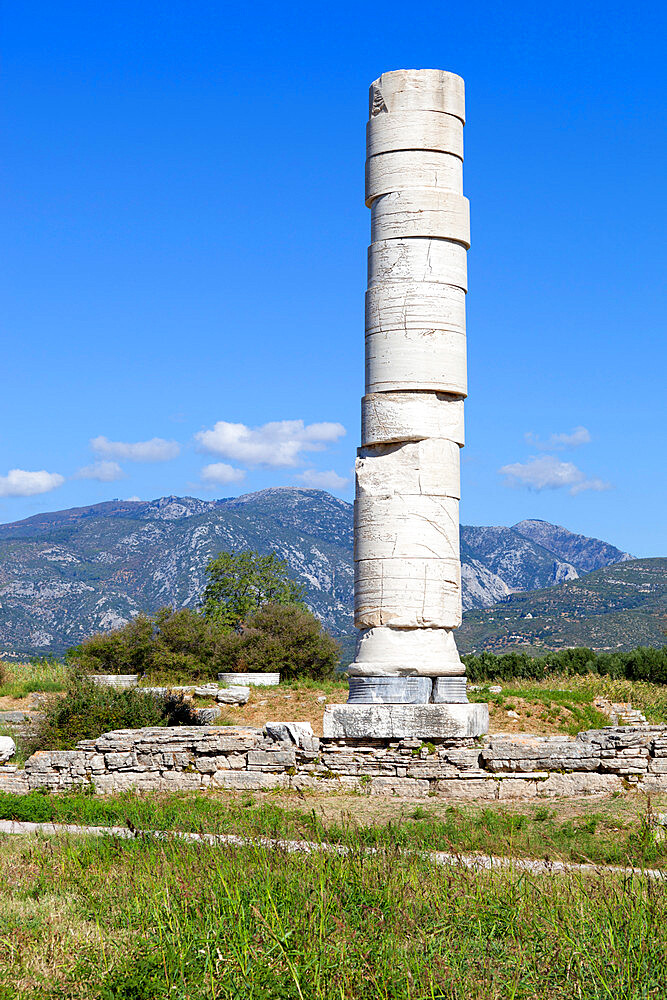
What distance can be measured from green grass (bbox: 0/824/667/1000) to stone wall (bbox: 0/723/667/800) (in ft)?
17.7

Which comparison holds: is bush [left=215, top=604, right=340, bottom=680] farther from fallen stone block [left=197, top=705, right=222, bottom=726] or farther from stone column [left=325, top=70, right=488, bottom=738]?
stone column [left=325, top=70, right=488, bottom=738]

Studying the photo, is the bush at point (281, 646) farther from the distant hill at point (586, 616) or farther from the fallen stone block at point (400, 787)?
the distant hill at point (586, 616)

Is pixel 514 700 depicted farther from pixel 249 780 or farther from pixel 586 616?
Answer: pixel 586 616

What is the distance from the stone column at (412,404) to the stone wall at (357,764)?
0.56 metres

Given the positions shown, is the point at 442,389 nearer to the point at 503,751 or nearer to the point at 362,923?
the point at 503,751

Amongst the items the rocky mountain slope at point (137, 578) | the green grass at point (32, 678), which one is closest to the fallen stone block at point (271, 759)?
the green grass at point (32, 678)

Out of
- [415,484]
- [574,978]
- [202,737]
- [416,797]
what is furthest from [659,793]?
[574,978]

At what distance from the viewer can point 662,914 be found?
5812 millimetres

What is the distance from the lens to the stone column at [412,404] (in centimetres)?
1369

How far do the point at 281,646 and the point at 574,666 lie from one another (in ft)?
26.9

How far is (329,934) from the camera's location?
5637 millimetres

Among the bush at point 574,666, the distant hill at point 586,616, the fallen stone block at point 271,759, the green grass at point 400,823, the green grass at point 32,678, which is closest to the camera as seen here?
the green grass at point 400,823

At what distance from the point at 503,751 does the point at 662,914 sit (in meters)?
6.95

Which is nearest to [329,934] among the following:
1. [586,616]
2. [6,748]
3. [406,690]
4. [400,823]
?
[400,823]
